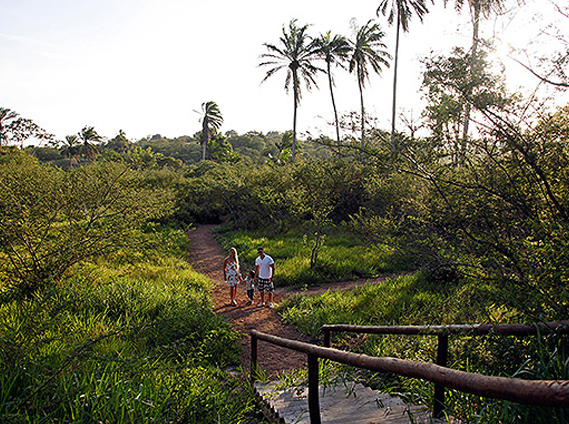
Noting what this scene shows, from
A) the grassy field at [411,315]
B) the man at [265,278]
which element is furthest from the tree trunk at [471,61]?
the man at [265,278]

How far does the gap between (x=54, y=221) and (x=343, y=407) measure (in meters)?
7.13

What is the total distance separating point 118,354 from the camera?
407 cm

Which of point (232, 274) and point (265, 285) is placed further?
point (232, 274)

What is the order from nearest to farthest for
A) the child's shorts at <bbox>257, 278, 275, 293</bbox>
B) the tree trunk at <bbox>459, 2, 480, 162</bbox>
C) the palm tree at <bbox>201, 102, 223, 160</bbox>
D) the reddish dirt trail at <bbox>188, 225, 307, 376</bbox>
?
the tree trunk at <bbox>459, 2, 480, 162</bbox> → the reddish dirt trail at <bbox>188, 225, 307, 376</bbox> → the child's shorts at <bbox>257, 278, 275, 293</bbox> → the palm tree at <bbox>201, 102, 223, 160</bbox>

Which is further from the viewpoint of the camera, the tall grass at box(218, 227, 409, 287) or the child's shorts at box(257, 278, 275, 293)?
the tall grass at box(218, 227, 409, 287)

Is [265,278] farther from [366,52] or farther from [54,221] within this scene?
[366,52]

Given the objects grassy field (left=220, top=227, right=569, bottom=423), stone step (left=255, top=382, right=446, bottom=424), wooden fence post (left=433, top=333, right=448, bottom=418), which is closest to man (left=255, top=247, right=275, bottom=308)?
grassy field (left=220, top=227, right=569, bottom=423)

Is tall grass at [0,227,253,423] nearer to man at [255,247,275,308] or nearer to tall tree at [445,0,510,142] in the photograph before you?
man at [255,247,275,308]

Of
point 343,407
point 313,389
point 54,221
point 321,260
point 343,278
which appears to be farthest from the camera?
point 321,260

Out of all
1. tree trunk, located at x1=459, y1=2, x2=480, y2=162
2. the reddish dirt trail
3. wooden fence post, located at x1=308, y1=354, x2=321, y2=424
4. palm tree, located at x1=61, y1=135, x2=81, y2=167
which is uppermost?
palm tree, located at x1=61, y1=135, x2=81, y2=167

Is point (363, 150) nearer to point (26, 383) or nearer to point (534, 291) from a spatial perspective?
point (534, 291)

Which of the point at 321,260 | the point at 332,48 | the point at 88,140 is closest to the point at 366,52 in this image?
the point at 332,48

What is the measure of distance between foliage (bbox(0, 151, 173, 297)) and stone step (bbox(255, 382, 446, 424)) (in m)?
5.23

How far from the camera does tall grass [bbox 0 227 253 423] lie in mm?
3045
